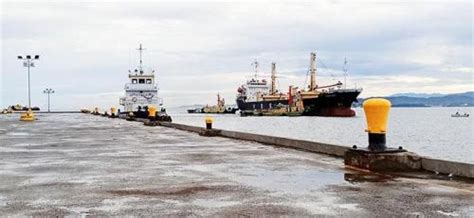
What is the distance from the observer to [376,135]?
10320mm

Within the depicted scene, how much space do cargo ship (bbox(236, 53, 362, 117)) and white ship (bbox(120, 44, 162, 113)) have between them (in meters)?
46.0

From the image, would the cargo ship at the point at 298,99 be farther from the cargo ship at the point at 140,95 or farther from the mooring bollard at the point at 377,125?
the mooring bollard at the point at 377,125

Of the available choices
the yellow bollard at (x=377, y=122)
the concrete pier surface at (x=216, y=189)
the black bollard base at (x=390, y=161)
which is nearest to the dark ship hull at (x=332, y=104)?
the yellow bollard at (x=377, y=122)

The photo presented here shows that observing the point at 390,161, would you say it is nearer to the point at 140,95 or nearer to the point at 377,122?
the point at 377,122

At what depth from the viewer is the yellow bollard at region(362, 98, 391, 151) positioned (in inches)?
406

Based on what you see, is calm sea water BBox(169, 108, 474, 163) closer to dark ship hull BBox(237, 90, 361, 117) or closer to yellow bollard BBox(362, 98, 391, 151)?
dark ship hull BBox(237, 90, 361, 117)

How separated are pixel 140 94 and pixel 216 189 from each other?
61.3m

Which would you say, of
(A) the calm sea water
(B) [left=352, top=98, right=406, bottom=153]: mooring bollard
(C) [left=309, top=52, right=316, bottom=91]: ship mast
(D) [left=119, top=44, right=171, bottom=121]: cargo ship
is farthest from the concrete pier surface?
(C) [left=309, top=52, right=316, bottom=91]: ship mast

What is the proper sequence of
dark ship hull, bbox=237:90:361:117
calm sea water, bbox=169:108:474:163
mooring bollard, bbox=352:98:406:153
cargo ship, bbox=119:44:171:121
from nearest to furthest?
mooring bollard, bbox=352:98:406:153 → calm sea water, bbox=169:108:474:163 → cargo ship, bbox=119:44:171:121 → dark ship hull, bbox=237:90:361:117

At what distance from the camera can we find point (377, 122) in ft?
34.2

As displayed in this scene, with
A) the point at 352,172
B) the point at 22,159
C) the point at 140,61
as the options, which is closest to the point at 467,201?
the point at 352,172

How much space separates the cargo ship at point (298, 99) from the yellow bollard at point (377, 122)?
9505 cm

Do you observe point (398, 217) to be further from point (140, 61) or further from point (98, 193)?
point (140, 61)

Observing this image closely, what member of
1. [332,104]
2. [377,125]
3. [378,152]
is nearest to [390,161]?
[378,152]
